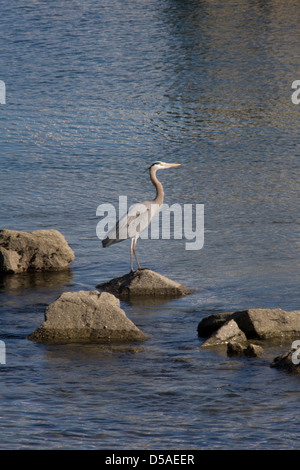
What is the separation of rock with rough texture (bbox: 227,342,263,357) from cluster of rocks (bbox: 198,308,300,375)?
35mm

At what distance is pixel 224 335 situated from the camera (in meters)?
10.3

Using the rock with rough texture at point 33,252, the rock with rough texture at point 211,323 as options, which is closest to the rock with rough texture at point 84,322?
the rock with rough texture at point 211,323

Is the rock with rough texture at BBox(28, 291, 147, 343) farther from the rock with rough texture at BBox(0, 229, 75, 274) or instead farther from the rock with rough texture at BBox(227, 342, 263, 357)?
the rock with rough texture at BBox(0, 229, 75, 274)

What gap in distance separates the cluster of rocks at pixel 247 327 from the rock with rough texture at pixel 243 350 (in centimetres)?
4

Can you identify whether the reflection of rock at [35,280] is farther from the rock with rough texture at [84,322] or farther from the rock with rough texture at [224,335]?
the rock with rough texture at [224,335]

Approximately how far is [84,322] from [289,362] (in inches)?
104

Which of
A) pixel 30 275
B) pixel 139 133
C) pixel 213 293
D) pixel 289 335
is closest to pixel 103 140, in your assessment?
pixel 139 133

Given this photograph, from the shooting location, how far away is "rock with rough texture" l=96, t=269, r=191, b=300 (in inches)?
488

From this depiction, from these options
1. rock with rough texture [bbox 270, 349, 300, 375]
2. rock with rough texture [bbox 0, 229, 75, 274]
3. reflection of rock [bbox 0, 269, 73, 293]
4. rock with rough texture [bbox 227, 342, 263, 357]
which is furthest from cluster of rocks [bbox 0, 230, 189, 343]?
rock with rough texture [bbox 270, 349, 300, 375]

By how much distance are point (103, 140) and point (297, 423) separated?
604 inches

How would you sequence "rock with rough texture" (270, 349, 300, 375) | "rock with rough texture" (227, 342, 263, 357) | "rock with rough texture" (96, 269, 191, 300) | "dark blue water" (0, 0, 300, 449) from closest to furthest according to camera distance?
"dark blue water" (0, 0, 300, 449), "rock with rough texture" (270, 349, 300, 375), "rock with rough texture" (227, 342, 263, 357), "rock with rough texture" (96, 269, 191, 300)

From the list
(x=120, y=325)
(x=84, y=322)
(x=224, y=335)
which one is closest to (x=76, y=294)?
(x=84, y=322)

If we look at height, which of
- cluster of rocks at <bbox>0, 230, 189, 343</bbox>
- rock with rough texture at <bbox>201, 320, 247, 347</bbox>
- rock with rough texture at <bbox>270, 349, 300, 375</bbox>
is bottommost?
rock with rough texture at <bbox>270, 349, 300, 375</bbox>

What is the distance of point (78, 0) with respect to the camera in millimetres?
38406
